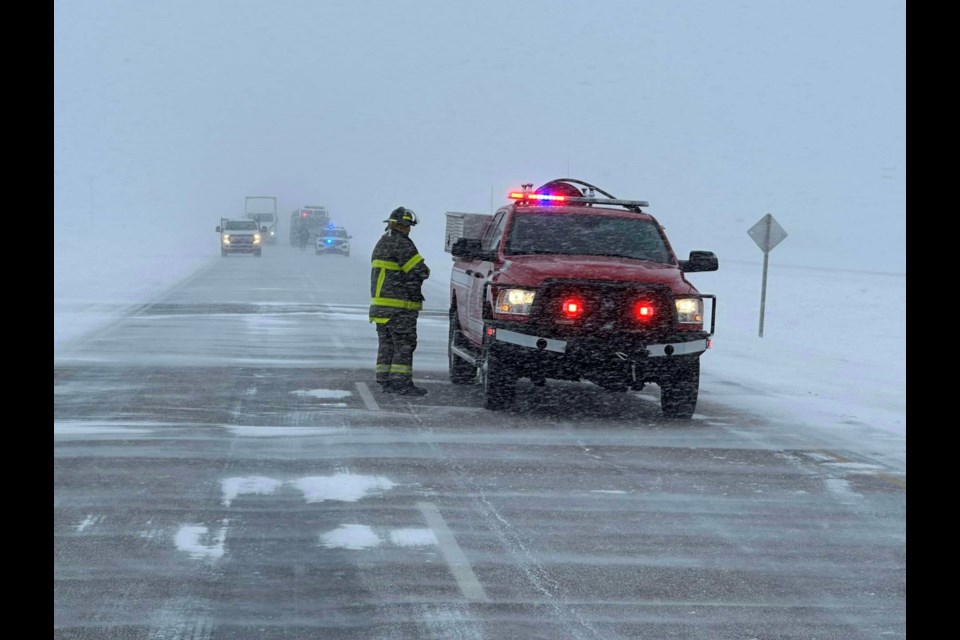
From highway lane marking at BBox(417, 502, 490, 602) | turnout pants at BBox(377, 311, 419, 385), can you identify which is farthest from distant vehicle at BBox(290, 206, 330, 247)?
highway lane marking at BBox(417, 502, 490, 602)

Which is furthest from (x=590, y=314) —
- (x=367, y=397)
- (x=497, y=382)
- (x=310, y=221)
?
(x=310, y=221)

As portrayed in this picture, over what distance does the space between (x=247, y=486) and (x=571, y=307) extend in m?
4.08

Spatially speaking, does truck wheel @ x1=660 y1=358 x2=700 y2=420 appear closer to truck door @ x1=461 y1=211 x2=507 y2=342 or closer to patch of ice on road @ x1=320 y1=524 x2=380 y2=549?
truck door @ x1=461 y1=211 x2=507 y2=342

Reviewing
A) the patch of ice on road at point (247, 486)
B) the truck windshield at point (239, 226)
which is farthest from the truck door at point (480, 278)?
the truck windshield at point (239, 226)

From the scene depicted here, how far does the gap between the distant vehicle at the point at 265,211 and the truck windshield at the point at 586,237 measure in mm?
73815

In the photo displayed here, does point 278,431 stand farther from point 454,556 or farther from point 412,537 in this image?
point 454,556

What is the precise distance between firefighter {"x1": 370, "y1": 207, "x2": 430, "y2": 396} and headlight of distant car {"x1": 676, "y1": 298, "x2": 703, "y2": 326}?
9.11 ft

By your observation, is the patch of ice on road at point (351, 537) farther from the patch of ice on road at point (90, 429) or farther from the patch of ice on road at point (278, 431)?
the patch of ice on road at point (90, 429)

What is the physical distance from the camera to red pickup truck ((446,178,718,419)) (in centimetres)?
1160

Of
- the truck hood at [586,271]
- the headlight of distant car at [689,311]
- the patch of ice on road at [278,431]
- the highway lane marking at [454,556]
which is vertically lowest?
the highway lane marking at [454,556]

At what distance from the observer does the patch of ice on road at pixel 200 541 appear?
21.9ft
